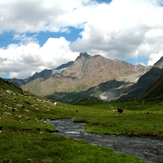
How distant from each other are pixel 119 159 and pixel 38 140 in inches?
479

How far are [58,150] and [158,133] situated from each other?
75.2 ft

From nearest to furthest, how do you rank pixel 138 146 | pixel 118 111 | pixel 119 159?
1. pixel 119 159
2. pixel 138 146
3. pixel 118 111

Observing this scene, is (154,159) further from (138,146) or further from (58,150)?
(58,150)

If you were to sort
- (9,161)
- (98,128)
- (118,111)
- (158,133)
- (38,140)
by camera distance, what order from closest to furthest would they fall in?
(9,161), (38,140), (158,133), (98,128), (118,111)

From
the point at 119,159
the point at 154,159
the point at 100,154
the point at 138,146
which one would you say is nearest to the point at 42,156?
the point at 100,154

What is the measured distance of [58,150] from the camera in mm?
28141

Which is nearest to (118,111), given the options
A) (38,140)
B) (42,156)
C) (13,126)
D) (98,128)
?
(98,128)

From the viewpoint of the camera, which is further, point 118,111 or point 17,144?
point 118,111

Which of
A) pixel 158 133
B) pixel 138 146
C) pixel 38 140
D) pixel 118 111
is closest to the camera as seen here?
pixel 38 140

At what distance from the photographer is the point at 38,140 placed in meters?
32.6

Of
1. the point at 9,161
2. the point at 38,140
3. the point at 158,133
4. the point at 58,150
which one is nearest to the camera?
the point at 9,161

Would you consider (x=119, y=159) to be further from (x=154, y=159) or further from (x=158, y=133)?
(x=158, y=133)

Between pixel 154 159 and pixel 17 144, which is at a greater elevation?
pixel 17 144

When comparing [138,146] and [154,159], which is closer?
[154,159]
